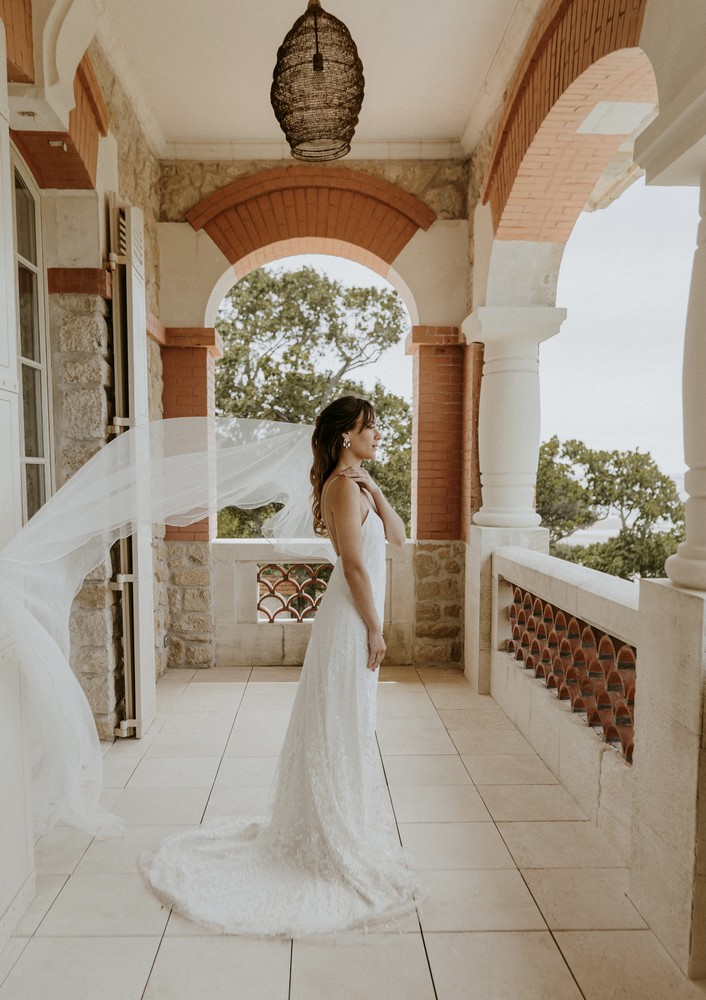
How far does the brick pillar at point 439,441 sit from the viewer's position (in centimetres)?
571

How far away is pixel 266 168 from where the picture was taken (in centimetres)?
558

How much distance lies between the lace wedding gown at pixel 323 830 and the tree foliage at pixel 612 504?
10.8 metres

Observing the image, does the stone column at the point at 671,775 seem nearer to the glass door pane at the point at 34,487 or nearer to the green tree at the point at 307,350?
the glass door pane at the point at 34,487

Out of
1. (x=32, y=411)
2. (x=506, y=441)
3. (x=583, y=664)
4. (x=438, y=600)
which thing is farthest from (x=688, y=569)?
(x=438, y=600)

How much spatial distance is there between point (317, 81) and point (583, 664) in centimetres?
304

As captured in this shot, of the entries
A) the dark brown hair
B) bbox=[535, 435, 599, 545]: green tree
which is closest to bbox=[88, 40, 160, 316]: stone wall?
the dark brown hair

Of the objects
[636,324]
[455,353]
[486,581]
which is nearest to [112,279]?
[455,353]

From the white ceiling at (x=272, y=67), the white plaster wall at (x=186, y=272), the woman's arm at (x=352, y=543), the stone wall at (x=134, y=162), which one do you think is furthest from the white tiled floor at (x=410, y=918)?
the white ceiling at (x=272, y=67)

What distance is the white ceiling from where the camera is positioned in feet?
12.8

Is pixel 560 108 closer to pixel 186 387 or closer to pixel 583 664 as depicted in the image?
pixel 583 664

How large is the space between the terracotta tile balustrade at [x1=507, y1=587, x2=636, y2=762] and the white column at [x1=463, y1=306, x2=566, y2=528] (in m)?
0.82

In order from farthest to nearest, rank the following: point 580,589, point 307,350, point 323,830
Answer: point 307,350
point 580,589
point 323,830

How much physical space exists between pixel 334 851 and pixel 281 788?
0.30m

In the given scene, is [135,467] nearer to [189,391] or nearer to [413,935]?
[413,935]
